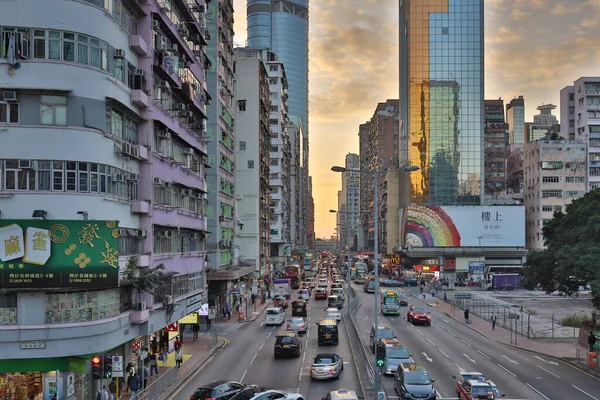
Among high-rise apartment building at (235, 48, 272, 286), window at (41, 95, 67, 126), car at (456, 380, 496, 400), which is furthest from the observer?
high-rise apartment building at (235, 48, 272, 286)

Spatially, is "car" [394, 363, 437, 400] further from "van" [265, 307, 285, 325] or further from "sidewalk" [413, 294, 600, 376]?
"van" [265, 307, 285, 325]

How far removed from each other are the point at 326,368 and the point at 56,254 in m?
14.7

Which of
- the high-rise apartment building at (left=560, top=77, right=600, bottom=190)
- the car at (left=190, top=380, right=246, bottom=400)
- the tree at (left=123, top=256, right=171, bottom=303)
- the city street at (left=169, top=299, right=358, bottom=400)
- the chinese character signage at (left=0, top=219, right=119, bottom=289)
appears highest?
the high-rise apartment building at (left=560, top=77, right=600, bottom=190)

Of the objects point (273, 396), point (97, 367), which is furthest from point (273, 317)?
point (97, 367)

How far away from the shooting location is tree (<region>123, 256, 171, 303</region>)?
28409 mm

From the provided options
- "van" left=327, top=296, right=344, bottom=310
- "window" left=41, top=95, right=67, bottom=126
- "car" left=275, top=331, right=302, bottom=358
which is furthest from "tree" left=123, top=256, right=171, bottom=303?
"van" left=327, top=296, right=344, bottom=310

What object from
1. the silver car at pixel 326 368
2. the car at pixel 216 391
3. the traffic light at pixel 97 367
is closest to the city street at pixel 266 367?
the silver car at pixel 326 368

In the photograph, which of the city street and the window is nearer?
the window

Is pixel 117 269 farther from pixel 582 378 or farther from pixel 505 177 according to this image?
pixel 505 177

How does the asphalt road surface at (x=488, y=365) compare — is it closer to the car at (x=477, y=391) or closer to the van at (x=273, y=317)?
the car at (x=477, y=391)

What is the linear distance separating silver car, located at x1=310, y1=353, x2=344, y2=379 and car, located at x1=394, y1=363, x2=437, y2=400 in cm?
370

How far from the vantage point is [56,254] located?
24578 millimetres

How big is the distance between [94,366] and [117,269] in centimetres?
516

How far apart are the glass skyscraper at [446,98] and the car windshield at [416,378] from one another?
114 m
